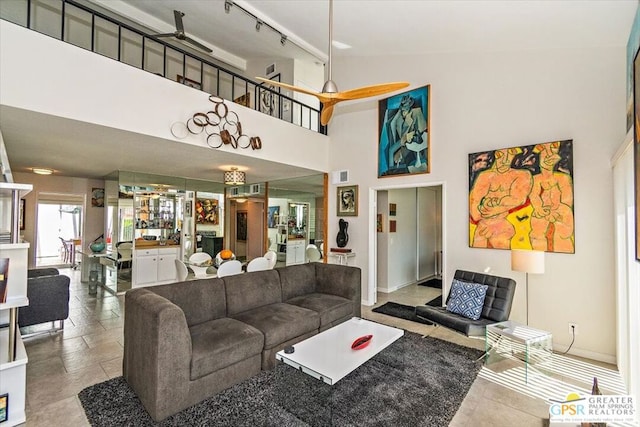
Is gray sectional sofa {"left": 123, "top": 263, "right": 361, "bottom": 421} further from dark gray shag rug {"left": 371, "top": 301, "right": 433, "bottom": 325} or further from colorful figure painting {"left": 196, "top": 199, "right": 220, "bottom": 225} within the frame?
colorful figure painting {"left": 196, "top": 199, "right": 220, "bottom": 225}

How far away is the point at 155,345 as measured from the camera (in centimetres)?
213

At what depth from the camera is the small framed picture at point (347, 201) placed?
5.56 metres

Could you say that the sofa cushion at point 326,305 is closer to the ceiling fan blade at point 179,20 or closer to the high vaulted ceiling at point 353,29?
the high vaulted ceiling at point 353,29

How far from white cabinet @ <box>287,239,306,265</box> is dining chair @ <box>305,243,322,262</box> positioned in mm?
357

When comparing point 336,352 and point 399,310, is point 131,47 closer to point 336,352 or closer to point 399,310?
point 336,352

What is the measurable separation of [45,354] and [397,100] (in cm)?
577

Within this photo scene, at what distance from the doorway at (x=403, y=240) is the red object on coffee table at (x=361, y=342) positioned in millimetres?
2685

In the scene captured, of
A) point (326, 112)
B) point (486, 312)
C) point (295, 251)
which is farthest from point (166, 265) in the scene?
point (486, 312)

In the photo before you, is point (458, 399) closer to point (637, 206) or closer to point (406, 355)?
point (406, 355)

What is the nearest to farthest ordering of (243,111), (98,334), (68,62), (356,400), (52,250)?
(356,400) < (68,62) < (98,334) < (243,111) < (52,250)

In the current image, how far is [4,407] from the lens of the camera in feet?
6.76

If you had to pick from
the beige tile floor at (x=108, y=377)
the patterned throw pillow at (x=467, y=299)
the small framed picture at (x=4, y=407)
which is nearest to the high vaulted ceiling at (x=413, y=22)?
the patterned throw pillow at (x=467, y=299)

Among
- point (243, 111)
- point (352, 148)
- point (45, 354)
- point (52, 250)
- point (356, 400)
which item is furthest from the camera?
point (52, 250)

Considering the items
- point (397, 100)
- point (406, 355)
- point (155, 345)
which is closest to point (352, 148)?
point (397, 100)
